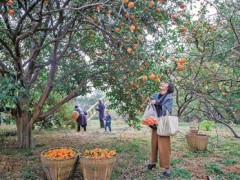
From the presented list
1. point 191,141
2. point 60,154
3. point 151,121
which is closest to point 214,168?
point 191,141

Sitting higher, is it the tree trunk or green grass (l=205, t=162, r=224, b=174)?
the tree trunk

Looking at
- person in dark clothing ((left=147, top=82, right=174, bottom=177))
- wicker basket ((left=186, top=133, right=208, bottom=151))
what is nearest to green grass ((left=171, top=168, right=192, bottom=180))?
person in dark clothing ((left=147, top=82, right=174, bottom=177))

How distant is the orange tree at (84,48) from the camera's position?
11.5 feet

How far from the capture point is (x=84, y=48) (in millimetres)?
6289

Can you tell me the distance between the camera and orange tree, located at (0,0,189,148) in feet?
11.5

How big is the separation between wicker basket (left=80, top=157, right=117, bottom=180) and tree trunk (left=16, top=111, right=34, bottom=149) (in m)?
2.82

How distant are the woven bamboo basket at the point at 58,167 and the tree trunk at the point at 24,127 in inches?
92.0

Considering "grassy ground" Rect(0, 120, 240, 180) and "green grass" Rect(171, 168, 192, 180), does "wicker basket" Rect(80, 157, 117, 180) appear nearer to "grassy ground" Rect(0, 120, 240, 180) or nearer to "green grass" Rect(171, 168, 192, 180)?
"grassy ground" Rect(0, 120, 240, 180)

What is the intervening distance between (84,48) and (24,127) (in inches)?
97.4

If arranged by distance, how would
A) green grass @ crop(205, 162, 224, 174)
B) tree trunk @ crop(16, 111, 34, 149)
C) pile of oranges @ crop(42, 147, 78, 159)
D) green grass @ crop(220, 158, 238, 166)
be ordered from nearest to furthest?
pile of oranges @ crop(42, 147, 78, 159)
green grass @ crop(205, 162, 224, 174)
green grass @ crop(220, 158, 238, 166)
tree trunk @ crop(16, 111, 34, 149)

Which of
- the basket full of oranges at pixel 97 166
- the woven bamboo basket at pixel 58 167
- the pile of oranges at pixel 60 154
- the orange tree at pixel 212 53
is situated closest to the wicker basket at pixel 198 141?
the orange tree at pixel 212 53

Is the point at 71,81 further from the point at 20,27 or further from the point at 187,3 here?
the point at 187,3

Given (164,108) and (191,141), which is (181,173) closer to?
(164,108)

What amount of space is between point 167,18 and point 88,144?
13.2 feet
